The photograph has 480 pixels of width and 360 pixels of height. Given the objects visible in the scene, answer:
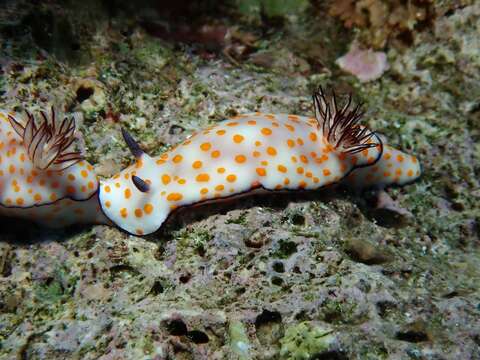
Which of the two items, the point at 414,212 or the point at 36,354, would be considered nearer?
the point at 36,354

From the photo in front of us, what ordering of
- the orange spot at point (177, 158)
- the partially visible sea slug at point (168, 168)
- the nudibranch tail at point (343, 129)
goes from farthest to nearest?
1. the nudibranch tail at point (343, 129)
2. the orange spot at point (177, 158)
3. the partially visible sea slug at point (168, 168)

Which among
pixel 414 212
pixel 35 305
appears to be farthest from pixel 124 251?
pixel 414 212

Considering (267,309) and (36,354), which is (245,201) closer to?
(267,309)

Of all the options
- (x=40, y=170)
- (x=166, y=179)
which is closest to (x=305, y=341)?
(x=166, y=179)

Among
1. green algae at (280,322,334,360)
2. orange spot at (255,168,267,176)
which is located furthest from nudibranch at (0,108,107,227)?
green algae at (280,322,334,360)

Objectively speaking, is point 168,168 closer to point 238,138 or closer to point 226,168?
point 226,168

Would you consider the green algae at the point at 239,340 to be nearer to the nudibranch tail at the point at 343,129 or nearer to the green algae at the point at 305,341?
the green algae at the point at 305,341

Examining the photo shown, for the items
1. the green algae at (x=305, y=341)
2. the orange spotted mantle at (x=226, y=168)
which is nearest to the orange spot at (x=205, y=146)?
the orange spotted mantle at (x=226, y=168)
